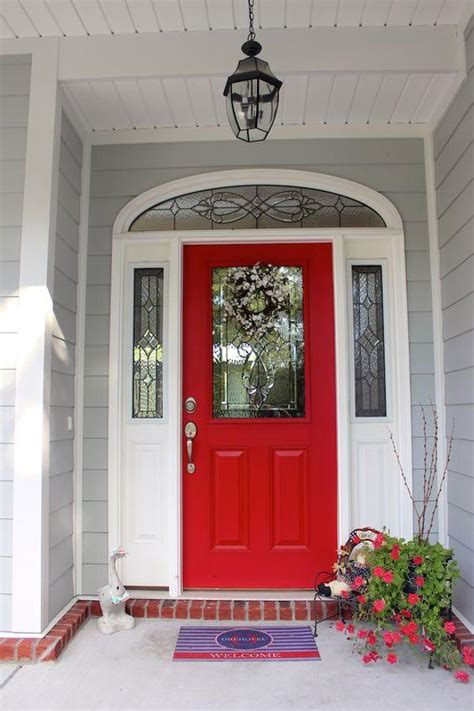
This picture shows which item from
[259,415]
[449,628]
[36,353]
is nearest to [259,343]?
[259,415]

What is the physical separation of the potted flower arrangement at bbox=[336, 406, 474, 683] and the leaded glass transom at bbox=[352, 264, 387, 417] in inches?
30.9

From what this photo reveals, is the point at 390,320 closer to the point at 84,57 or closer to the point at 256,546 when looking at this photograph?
the point at 256,546

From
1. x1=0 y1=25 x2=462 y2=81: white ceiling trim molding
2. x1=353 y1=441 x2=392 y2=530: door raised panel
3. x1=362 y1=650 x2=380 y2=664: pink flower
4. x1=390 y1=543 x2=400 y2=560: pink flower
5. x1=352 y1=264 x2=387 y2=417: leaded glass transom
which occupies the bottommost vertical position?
x1=362 y1=650 x2=380 y2=664: pink flower

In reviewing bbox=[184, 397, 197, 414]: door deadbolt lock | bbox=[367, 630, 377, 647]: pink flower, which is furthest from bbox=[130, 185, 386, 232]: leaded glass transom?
bbox=[367, 630, 377, 647]: pink flower

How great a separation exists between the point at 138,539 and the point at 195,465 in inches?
19.7

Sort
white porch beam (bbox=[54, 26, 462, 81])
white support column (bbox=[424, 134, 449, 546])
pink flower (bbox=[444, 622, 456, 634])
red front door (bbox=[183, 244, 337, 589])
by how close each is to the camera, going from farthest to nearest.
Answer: red front door (bbox=[183, 244, 337, 589]) → white support column (bbox=[424, 134, 449, 546]) → white porch beam (bbox=[54, 26, 462, 81]) → pink flower (bbox=[444, 622, 456, 634])

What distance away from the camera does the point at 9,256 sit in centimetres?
257

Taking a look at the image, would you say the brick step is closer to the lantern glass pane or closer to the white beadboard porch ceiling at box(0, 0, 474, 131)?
the lantern glass pane

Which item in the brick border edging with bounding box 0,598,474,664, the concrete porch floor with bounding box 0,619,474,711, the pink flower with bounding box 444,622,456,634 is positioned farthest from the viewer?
the brick border edging with bounding box 0,598,474,664

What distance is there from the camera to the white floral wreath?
3.04 metres

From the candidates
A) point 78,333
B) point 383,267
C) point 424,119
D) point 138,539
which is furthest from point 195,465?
point 424,119

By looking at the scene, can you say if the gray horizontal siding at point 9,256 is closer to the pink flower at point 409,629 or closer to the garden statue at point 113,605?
the garden statue at point 113,605

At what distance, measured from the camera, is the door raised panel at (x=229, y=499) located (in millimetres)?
2967

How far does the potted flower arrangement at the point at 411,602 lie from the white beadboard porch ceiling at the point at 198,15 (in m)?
2.40
